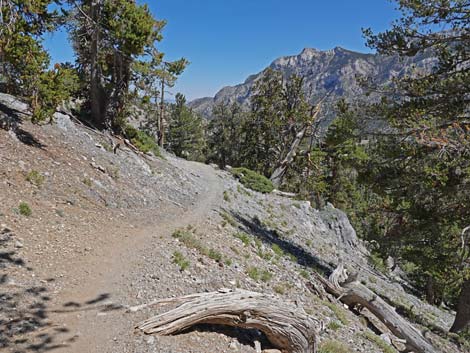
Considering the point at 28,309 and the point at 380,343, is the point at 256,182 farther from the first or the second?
the point at 28,309

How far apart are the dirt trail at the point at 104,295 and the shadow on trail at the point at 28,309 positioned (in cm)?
4

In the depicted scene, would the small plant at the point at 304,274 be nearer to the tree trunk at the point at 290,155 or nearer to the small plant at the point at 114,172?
the small plant at the point at 114,172

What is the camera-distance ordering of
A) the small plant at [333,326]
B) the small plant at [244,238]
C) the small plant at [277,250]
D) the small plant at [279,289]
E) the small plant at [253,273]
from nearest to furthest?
the small plant at [333,326], the small plant at [279,289], the small plant at [253,273], the small plant at [244,238], the small plant at [277,250]

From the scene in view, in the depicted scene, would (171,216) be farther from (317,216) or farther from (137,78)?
(317,216)

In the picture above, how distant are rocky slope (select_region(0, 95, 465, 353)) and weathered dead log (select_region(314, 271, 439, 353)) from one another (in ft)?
1.75

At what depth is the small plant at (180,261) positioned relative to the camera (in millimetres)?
8297

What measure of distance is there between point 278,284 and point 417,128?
580 centimetres

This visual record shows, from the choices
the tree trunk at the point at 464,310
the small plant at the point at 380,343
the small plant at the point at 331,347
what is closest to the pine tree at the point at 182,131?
the tree trunk at the point at 464,310

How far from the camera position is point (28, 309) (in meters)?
5.50

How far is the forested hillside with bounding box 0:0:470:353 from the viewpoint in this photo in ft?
19.4

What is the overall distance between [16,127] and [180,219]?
22.2 feet

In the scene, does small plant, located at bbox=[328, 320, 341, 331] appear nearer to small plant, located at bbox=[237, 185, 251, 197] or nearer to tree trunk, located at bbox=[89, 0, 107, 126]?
small plant, located at bbox=[237, 185, 251, 197]

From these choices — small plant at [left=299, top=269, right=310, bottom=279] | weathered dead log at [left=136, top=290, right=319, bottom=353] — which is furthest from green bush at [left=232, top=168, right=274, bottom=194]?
weathered dead log at [left=136, top=290, right=319, bottom=353]

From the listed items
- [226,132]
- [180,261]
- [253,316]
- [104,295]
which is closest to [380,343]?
[253,316]
